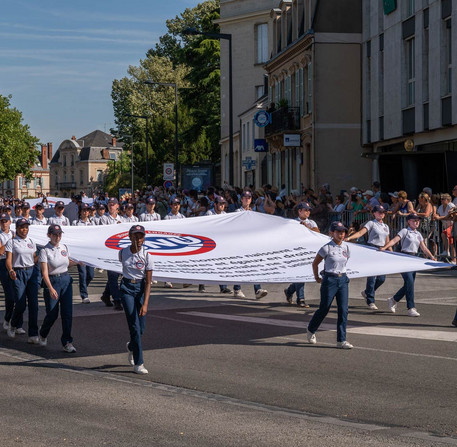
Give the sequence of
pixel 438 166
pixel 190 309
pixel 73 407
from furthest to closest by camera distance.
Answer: pixel 438 166 → pixel 190 309 → pixel 73 407

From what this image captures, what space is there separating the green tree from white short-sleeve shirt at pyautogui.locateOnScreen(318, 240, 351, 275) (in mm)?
89103

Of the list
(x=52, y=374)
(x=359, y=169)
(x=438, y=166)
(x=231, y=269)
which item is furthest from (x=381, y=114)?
(x=52, y=374)

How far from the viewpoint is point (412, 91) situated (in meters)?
35.1

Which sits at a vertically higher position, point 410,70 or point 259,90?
point 259,90

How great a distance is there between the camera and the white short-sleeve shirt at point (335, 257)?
1437 centimetres

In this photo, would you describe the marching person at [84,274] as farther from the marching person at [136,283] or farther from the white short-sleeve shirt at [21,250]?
the marching person at [136,283]

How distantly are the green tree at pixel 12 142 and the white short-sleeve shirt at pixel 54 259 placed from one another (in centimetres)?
8817

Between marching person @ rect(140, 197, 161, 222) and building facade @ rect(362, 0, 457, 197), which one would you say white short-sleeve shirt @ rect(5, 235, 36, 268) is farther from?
building facade @ rect(362, 0, 457, 197)

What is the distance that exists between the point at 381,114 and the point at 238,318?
23.0 m

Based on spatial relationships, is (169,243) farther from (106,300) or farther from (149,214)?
(149,214)

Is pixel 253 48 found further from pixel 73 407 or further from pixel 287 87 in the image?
pixel 73 407

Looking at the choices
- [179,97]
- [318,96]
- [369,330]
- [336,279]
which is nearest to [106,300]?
[369,330]

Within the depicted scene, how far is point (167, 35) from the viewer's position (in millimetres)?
96938

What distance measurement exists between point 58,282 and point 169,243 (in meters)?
3.01
